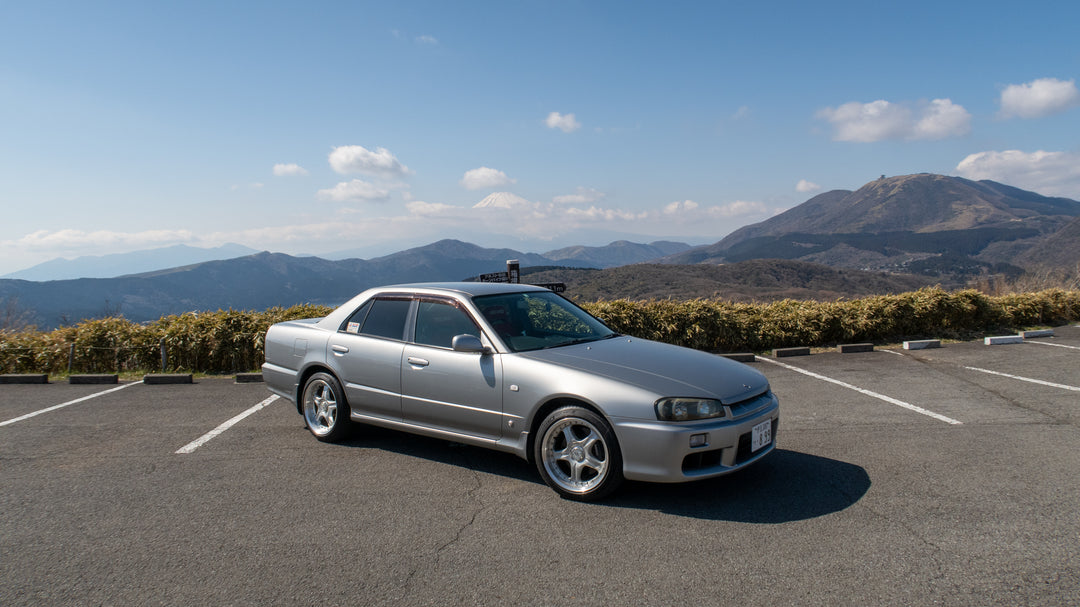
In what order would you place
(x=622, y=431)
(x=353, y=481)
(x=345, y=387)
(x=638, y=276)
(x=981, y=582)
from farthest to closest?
1. (x=638, y=276)
2. (x=345, y=387)
3. (x=353, y=481)
4. (x=622, y=431)
5. (x=981, y=582)

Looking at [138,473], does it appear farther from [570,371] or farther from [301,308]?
[301,308]

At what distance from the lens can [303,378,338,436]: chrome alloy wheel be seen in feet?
17.4

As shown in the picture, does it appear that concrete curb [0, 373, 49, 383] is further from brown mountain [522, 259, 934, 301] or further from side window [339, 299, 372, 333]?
brown mountain [522, 259, 934, 301]

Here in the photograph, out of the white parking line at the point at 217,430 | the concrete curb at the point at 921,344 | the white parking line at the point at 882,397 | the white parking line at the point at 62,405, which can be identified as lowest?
the white parking line at the point at 62,405

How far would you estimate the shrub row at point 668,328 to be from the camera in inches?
390

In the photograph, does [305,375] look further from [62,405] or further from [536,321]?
[62,405]

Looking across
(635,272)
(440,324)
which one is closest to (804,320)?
(440,324)

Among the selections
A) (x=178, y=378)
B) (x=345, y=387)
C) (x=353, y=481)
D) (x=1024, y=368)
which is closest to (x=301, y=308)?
(x=178, y=378)

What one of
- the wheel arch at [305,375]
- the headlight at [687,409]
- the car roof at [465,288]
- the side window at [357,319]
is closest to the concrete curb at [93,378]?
the wheel arch at [305,375]

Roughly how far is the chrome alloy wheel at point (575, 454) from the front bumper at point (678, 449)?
0.19m

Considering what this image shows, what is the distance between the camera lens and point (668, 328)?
1085 centimetres

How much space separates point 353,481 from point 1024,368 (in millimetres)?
9395

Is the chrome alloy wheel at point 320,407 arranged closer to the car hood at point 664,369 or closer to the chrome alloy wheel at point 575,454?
the car hood at point 664,369

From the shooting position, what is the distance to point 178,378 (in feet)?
29.0
